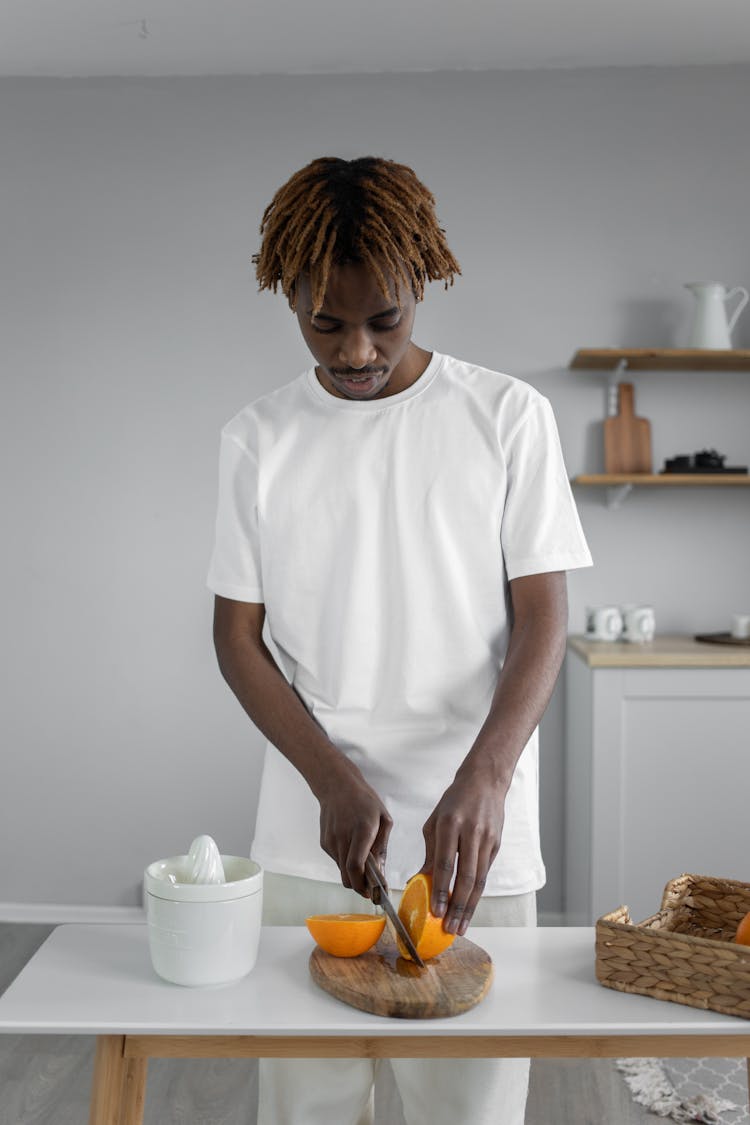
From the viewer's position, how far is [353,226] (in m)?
1.12

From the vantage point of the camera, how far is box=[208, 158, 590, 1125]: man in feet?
3.74

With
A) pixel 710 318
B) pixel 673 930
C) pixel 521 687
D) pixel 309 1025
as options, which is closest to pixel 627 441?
pixel 710 318

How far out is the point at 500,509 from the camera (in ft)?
4.03

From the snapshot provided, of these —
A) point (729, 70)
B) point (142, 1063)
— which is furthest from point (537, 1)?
point (142, 1063)

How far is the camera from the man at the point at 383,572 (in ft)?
3.74

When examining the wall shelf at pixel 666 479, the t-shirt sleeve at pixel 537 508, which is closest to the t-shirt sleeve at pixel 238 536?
the t-shirt sleeve at pixel 537 508

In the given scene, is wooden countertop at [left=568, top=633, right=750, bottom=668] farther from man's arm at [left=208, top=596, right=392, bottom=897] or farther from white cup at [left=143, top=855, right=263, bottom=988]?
white cup at [left=143, top=855, right=263, bottom=988]

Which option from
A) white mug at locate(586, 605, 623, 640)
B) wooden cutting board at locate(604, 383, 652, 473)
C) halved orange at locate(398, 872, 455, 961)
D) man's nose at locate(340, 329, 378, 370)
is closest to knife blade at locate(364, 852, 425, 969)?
halved orange at locate(398, 872, 455, 961)

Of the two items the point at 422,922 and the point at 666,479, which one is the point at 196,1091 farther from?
the point at 666,479

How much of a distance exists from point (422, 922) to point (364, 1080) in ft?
1.11

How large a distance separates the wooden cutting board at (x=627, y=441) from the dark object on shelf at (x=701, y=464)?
117 mm

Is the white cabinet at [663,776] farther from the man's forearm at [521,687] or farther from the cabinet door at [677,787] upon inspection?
the man's forearm at [521,687]

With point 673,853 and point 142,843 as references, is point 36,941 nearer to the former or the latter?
point 142,843

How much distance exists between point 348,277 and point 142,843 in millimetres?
2583
